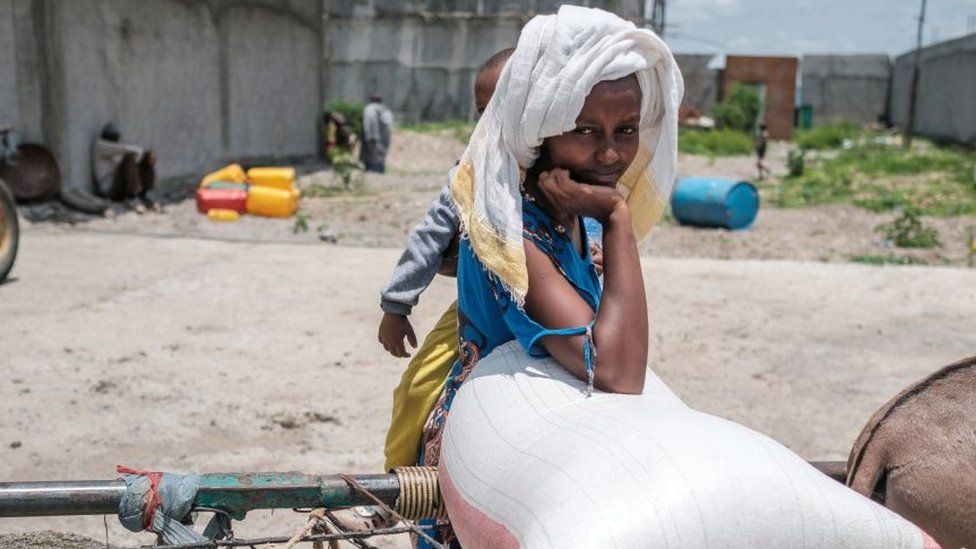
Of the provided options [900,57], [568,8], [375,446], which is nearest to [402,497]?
[568,8]

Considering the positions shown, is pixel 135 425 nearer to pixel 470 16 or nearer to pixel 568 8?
pixel 568 8

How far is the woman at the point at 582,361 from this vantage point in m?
1.08

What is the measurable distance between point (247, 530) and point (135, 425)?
44.3 inches

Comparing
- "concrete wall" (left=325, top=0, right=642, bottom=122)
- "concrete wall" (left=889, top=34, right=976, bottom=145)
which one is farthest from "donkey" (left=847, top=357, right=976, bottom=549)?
"concrete wall" (left=325, top=0, right=642, bottom=122)

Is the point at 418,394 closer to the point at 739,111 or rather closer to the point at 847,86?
the point at 739,111

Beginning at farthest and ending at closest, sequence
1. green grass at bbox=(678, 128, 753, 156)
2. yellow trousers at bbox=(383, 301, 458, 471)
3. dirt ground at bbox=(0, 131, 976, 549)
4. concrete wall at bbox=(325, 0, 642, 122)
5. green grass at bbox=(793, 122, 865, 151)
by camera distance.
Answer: green grass at bbox=(793, 122, 865, 151)
concrete wall at bbox=(325, 0, 642, 122)
green grass at bbox=(678, 128, 753, 156)
dirt ground at bbox=(0, 131, 976, 549)
yellow trousers at bbox=(383, 301, 458, 471)

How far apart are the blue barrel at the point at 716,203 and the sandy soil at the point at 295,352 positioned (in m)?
3.60

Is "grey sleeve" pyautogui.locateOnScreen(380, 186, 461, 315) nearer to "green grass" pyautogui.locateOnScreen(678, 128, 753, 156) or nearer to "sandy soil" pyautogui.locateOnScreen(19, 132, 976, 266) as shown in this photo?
"sandy soil" pyautogui.locateOnScreen(19, 132, 976, 266)

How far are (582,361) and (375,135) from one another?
16.9 meters

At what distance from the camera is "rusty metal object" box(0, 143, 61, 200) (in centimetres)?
1009

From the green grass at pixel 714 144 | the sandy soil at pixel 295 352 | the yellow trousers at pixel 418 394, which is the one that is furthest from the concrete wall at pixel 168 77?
the green grass at pixel 714 144

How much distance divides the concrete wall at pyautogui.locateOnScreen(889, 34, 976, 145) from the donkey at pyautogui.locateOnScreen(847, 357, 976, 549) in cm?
2680

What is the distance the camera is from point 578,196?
1.51m

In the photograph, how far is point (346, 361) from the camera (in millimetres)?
5336
